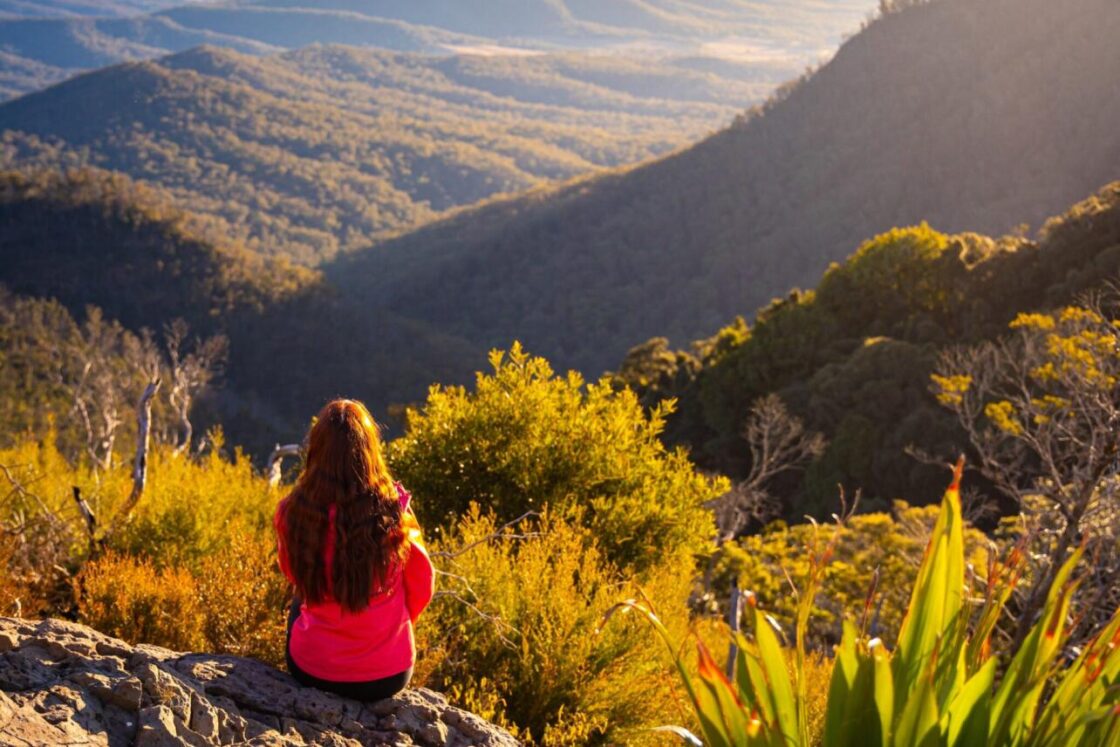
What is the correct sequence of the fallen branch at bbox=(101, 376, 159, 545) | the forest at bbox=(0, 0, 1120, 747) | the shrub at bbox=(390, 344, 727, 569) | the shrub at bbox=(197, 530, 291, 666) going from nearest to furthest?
1. the forest at bbox=(0, 0, 1120, 747)
2. the shrub at bbox=(197, 530, 291, 666)
3. the fallen branch at bbox=(101, 376, 159, 545)
4. the shrub at bbox=(390, 344, 727, 569)

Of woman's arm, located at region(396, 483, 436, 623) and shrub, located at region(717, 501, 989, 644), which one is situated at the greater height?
woman's arm, located at region(396, 483, 436, 623)

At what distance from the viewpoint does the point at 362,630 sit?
317 centimetres

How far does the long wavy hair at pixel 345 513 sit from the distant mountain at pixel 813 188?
5775 cm

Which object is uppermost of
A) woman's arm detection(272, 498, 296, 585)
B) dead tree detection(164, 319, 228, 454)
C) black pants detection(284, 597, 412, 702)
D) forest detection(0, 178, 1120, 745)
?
woman's arm detection(272, 498, 296, 585)

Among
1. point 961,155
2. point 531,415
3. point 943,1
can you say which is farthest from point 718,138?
point 531,415

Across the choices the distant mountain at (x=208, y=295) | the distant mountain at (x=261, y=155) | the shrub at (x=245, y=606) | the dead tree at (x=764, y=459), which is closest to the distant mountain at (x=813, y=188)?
the distant mountain at (x=208, y=295)

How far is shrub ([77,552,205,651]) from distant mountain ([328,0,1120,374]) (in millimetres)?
57661

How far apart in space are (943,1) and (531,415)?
90.9 metres

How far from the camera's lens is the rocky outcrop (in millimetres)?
2404

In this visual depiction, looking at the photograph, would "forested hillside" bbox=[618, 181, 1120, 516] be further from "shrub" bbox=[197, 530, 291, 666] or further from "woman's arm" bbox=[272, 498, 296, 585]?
"woman's arm" bbox=[272, 498, 296, 585]

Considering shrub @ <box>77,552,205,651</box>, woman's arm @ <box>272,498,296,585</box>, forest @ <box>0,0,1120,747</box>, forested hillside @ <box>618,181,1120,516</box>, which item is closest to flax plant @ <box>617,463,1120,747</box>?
forest @ <box>0,0,1120,747</box>

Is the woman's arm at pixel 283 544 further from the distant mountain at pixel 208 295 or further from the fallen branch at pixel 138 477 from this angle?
the distant mountain at pixel 208 295

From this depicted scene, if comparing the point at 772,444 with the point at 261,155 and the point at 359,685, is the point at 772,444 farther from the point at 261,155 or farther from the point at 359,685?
the point at 261,155

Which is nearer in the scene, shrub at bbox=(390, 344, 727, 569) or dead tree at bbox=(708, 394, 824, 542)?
shrub at bbox=(390, 344, 727, 569)
